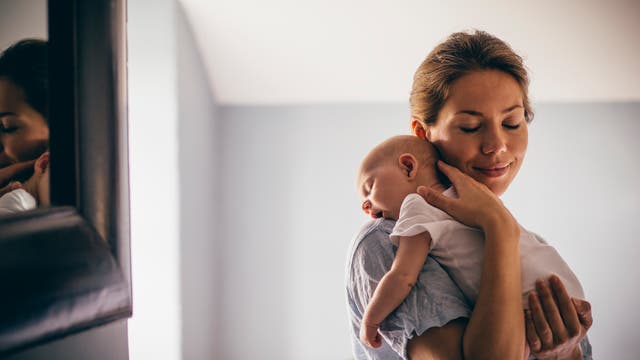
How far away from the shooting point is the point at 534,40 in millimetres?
2029

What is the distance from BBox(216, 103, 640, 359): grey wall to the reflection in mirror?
1867 millimetres

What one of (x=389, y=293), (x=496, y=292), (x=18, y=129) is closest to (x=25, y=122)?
(x=18, y=129)

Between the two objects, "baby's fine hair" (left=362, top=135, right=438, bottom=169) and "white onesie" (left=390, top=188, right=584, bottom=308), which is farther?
A: "baby's fine hair" (left=362, top=135, right=438, bottom=169)

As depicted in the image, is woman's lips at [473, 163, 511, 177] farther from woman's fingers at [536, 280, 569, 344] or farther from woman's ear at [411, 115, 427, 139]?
woman's fingers at [536, 280, 569, 344]

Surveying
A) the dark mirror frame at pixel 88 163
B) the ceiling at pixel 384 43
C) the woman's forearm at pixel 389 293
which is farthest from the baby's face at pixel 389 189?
the ceiling at pixel 384 43

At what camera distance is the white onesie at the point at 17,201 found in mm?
521

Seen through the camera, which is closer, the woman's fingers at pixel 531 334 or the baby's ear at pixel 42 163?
the baby's ear at pixel 42 163

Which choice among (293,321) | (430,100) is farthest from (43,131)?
(293,321)

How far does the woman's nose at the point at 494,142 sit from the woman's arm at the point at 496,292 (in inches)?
5.3

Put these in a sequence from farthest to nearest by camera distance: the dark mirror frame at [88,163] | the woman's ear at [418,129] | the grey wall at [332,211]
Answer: the grey wall at [332,211] → the woman's ear at [418,129] → the dark mirror frame at [88,163]

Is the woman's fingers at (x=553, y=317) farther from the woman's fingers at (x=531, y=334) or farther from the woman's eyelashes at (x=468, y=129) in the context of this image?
the woman's eyelashes at (x=468, y=129)

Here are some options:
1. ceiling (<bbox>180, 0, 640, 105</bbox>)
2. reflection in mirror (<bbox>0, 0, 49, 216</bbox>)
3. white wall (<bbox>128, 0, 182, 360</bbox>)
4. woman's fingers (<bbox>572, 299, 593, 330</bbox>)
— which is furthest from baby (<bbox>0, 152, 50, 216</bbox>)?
ceiling (<bbox>180, 0, 640, 105</bbox>)

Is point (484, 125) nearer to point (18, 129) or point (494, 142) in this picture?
point (494, 142)

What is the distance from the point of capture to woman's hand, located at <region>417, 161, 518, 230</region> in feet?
3.11
